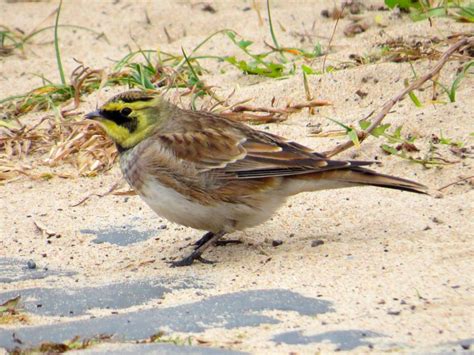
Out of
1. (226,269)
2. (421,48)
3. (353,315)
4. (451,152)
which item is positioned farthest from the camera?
(421,48)

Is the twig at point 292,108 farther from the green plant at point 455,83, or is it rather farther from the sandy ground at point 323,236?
the green plant at point 455,83

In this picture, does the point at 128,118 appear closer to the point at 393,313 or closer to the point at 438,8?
the point at 393,313

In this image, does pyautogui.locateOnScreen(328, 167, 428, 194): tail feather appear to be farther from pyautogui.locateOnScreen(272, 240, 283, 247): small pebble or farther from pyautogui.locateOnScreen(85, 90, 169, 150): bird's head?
pyautogui.locateOnScreen(85, 90, 169, 150): bird's head

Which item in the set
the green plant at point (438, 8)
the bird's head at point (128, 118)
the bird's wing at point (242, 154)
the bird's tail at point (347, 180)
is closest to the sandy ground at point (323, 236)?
the green plant at point (438, 8)

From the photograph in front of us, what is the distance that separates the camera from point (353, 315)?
4930 millimetres

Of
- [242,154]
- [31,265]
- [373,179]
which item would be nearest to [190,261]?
Result: [242,154]

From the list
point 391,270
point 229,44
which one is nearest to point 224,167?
point 391,270

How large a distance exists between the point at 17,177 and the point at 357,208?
262cm

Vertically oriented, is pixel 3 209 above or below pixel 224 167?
below

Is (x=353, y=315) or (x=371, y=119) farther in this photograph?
(x=371, y=119)

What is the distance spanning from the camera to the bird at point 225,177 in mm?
6125

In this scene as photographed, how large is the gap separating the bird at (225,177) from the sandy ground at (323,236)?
0.26 m

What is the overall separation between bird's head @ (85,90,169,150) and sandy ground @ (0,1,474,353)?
2.14 feet

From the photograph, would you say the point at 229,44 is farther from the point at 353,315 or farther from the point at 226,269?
the point at 353,315
